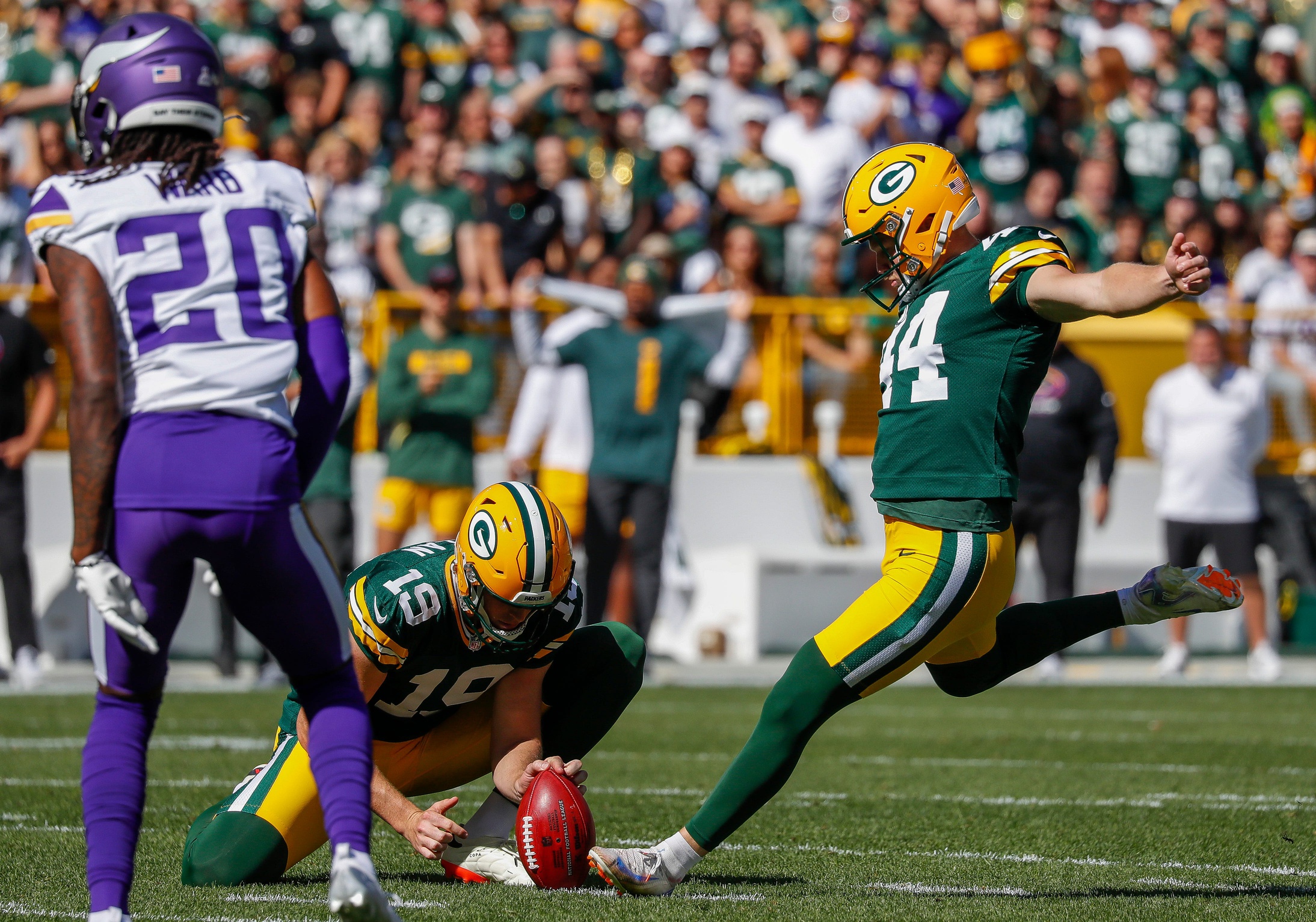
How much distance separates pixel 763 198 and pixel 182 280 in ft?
34.1

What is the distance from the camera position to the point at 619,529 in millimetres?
10172

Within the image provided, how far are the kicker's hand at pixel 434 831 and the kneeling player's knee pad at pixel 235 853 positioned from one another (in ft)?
1.19

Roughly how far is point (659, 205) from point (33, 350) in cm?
513

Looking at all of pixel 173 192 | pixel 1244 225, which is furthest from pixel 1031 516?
pixel 173 192

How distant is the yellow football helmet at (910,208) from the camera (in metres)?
4.38

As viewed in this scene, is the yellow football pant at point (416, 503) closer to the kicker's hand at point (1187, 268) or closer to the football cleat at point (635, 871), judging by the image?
the football cleat at point (635, 871)

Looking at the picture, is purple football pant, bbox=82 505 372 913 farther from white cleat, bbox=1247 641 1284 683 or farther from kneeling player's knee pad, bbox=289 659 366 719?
white cleat, bbox=1247 641 1284 683

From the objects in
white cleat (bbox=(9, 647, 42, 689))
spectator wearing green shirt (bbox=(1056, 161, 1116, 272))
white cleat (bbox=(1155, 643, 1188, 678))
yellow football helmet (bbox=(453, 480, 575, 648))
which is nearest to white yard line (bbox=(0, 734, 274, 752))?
white cleat (bbox=(9, 647, 42, 689))

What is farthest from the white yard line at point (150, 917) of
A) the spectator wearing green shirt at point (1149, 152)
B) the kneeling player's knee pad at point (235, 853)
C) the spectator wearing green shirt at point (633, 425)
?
the spectator wearing green shirt at point (1149, 152)

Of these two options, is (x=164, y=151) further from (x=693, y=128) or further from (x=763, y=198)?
(x=693, y=128)

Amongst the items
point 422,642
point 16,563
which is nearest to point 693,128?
point 16,563

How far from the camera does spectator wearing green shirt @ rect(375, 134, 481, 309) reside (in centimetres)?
1221

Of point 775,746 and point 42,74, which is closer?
point 775,746

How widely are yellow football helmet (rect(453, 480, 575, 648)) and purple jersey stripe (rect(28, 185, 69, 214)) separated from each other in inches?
46.2
